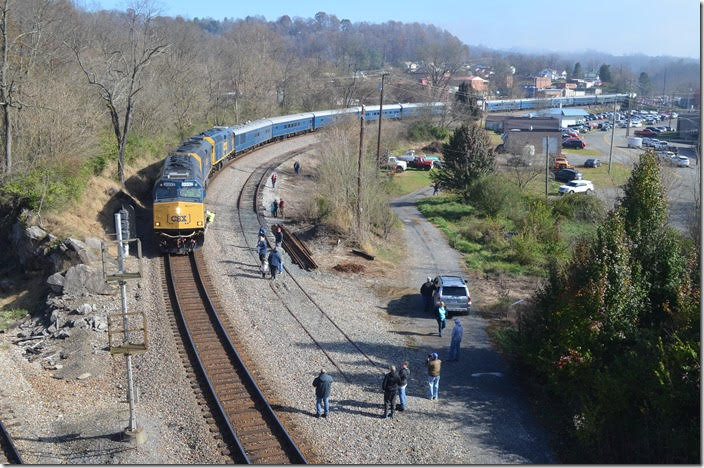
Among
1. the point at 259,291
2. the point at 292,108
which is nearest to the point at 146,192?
the point at 259,291

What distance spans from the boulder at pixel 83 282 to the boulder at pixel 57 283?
0.19 metres

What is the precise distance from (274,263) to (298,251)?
14.0 feet

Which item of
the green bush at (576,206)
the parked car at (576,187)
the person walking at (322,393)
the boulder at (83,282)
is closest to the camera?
the person walking at (322,393)

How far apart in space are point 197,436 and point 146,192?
24.8 meters

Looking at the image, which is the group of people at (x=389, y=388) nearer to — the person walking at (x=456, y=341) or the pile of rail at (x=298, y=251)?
the person walking at (x=456, y=341)

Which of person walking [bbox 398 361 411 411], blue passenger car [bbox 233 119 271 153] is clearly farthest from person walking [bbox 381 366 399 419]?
blue passenger car [bbox 233 119 271 153]

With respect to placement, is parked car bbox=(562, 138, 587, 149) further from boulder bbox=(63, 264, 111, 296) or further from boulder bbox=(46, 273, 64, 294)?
boulder bbox=(46, 273, 64, 294)

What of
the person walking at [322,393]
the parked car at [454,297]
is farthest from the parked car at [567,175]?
the person walking at [322,393]

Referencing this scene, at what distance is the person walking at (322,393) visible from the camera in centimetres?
1399

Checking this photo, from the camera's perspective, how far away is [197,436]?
13.6 meters

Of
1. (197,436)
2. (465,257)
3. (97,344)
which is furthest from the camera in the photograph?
(465,257)

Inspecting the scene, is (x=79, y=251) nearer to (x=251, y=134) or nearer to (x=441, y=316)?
(x=441, y=316)

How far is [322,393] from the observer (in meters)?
14.2

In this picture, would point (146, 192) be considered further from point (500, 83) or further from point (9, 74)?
point (500, 83)
